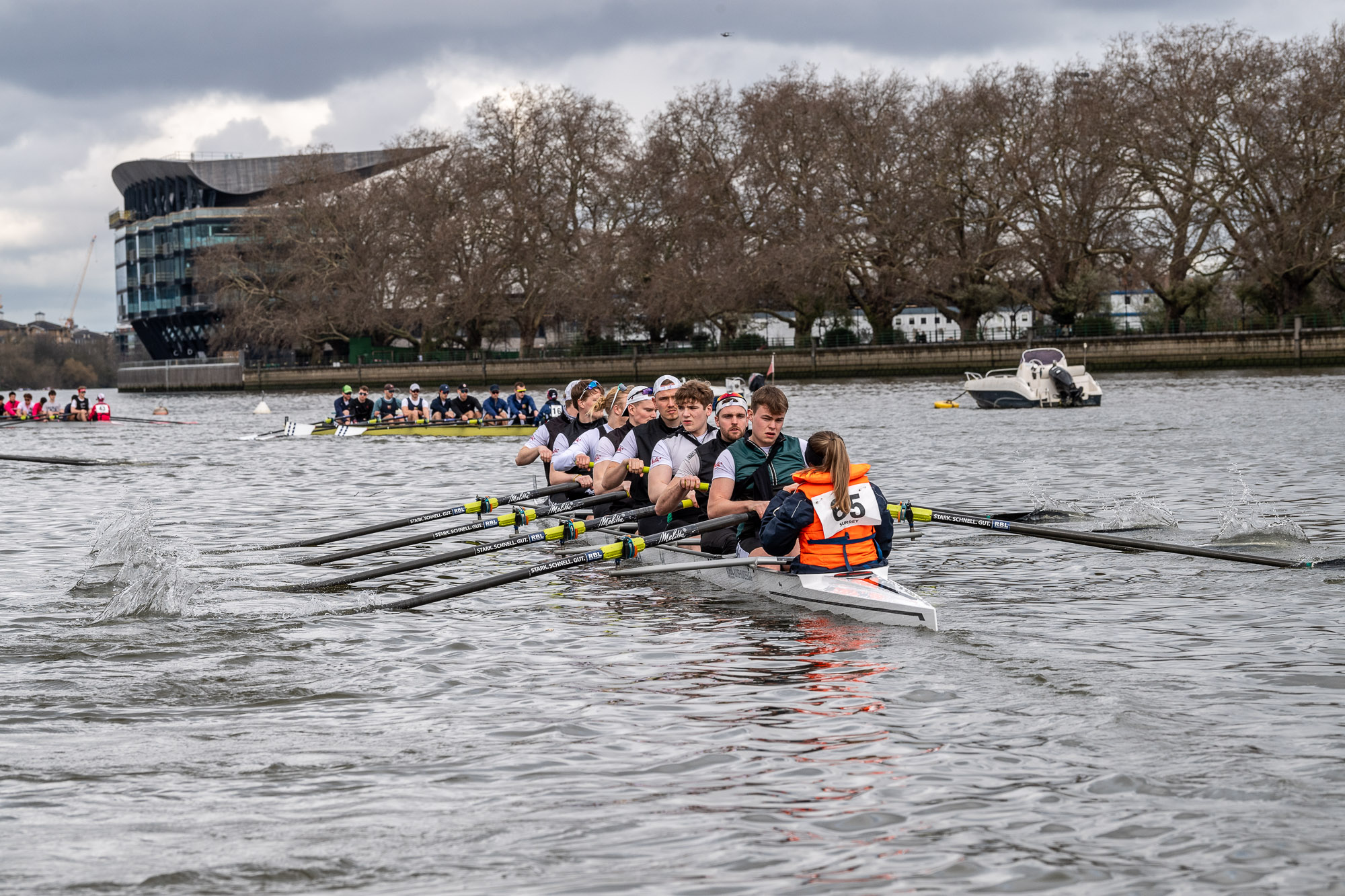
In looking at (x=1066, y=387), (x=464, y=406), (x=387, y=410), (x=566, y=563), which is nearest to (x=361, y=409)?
(x=387, y=410)

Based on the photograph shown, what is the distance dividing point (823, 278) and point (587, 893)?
2448 inches

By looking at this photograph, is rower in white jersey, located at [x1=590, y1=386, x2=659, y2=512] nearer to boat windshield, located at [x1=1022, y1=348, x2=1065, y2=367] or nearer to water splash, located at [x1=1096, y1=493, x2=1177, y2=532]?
water splash, located at [x1=1096, y1=493, x2=1177, y2=532]

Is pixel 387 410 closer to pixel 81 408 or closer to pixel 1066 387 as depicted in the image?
pixel 81 408

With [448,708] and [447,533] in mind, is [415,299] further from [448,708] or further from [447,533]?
[448,708]

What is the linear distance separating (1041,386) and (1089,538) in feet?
120

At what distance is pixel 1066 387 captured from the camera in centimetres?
Result: 4547

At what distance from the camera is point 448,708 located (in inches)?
327

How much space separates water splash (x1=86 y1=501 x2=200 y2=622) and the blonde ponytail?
18.0 ft

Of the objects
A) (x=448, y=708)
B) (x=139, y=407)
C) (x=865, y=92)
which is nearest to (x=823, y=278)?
(x=865, y=92)

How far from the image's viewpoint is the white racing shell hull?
9.76 m

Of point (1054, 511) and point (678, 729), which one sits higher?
point (1054, 511)

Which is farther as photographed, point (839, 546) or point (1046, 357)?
point (1046, 357)

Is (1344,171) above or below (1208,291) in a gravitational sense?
above

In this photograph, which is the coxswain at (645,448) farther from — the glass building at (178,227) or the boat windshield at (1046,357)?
the glass building at (178,227)
